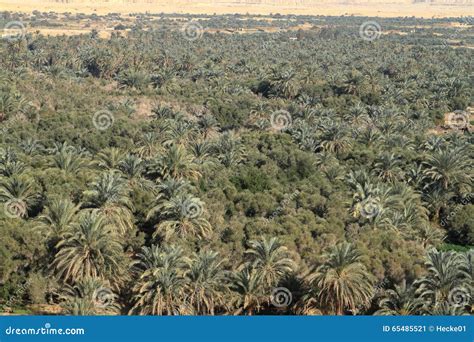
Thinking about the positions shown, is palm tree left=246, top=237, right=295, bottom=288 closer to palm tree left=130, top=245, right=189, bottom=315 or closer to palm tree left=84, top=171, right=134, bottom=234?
palm tree left=130, top=245, right=189, bottom=315

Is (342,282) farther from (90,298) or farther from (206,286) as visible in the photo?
(90,298)

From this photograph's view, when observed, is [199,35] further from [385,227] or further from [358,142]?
[385,227]

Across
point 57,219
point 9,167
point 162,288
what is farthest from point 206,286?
point 9,167

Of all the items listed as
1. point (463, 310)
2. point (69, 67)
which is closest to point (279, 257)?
Answer: point (463, 310)

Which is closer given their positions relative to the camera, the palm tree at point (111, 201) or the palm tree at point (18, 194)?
the palm tree at point (111, 201)

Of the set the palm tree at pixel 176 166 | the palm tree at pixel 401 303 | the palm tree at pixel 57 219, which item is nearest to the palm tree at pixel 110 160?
the palm tree at pixel 176 166

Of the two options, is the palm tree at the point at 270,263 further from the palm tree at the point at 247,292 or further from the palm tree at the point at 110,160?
the palm tree at the point at 110,160

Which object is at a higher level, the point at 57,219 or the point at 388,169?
the point at 388,169
